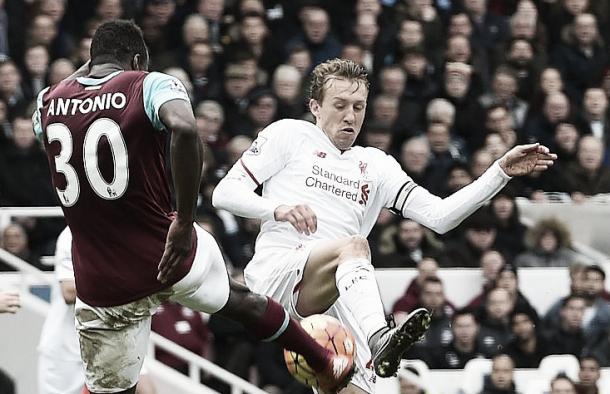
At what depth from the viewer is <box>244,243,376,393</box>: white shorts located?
28.1 ft

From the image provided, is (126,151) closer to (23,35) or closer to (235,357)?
(235,357)

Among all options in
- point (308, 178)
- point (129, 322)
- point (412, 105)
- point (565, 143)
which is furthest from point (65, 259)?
point (565, 143)

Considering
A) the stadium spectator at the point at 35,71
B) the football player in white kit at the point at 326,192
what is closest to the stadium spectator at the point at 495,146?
the stadium spectator at the point at 35,71

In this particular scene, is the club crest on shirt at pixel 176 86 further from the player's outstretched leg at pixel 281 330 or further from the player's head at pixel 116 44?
the player's outstretched leg at pixel 281 330

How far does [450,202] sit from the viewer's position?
28.7ft

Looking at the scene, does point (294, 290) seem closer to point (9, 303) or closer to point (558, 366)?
point (9, 303)

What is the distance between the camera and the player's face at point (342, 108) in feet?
28.6

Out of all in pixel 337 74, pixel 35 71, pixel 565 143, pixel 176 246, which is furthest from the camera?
pixel 565 143

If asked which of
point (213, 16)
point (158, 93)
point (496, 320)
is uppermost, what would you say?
point (158, 93)

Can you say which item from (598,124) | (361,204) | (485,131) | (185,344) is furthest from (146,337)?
(598,124)

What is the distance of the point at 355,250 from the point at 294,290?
59cm

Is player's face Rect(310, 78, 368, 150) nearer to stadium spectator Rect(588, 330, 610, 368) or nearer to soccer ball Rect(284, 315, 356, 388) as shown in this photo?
soccer ball Rect(284, 315, 356, 388)

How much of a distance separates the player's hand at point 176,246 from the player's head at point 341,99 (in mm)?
1785

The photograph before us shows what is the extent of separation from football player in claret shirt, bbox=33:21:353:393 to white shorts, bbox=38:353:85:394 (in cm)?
204
